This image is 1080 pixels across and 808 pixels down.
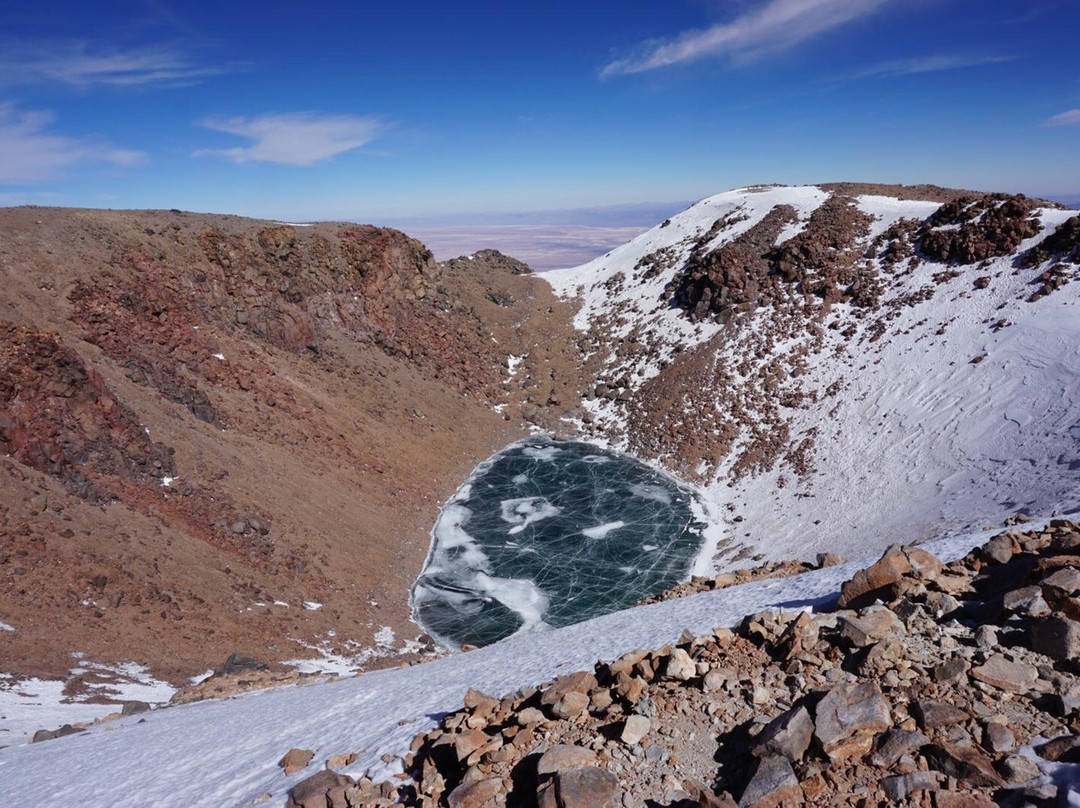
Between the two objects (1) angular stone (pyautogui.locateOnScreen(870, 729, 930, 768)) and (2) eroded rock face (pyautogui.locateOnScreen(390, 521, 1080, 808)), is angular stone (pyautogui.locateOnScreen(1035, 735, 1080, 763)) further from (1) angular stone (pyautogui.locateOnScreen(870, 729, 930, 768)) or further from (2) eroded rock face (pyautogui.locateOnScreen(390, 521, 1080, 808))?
(1) angular stone (pyautogui.locateOnScreen(870, 729, 930, 768))

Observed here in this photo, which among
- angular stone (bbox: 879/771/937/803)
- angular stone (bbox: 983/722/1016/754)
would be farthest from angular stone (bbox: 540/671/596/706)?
angular stone (bbox: 983/722/1016/754)

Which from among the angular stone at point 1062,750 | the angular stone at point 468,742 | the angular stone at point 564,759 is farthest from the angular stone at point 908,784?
the angular stone at point 468,742

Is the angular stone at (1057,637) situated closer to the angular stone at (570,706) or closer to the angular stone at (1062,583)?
the angular stone at (1062,583)

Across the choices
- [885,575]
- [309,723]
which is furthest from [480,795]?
[885,575]

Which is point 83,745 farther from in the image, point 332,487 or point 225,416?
point 225,416

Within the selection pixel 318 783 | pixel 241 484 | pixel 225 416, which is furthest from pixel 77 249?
pixel 318 783

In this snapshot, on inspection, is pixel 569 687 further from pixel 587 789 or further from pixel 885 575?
pixel 885 575
